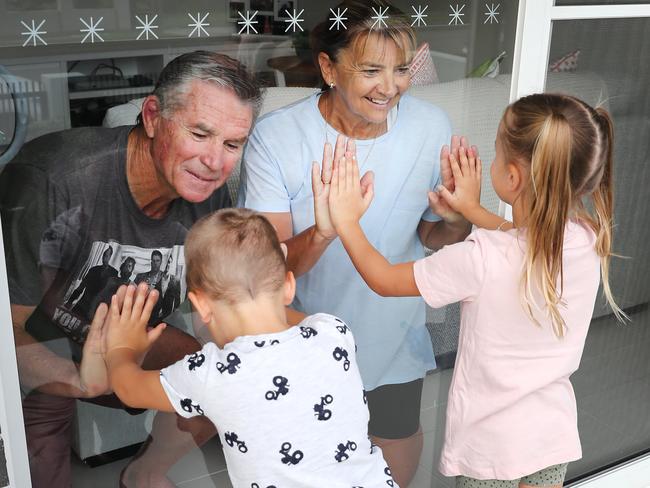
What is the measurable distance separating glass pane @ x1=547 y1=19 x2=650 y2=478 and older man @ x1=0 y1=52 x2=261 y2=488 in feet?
3.15

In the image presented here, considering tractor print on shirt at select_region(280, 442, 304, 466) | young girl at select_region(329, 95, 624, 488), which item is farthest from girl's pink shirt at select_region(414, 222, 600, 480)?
tractor print on shirt at select_region(280, 442, 304, 466)

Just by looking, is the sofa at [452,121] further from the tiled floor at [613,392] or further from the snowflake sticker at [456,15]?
the tiled floor at [613,392]

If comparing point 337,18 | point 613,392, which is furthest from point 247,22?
point 613,392

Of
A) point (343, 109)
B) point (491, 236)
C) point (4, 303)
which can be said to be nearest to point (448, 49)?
point (343, 109)

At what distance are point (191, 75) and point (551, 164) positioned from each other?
2.30ft

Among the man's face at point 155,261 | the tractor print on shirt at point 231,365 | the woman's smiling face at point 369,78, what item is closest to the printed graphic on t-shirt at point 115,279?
the man's face at point 155,261

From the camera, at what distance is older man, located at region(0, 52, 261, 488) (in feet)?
4.74

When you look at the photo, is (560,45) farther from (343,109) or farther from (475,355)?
(475,355)

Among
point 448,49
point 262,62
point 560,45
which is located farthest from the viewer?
point 560,45

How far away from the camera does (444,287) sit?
165cm

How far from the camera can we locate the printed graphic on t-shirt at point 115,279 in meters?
1.52

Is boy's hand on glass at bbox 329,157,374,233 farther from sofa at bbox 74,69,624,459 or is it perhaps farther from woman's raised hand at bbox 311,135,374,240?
sofa at bbox 74,69,624,459

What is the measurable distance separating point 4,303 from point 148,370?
31 centimetres

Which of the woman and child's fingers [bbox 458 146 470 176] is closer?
the woman
